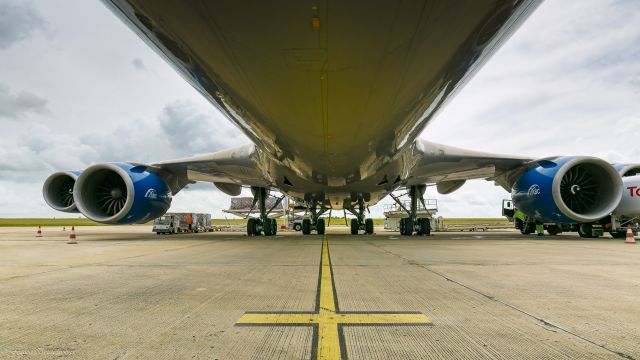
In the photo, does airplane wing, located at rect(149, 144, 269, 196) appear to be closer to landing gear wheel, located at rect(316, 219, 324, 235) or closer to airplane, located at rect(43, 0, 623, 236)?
airplane, located at rect(43, 0, 623, 236)

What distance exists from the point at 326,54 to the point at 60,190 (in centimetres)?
1244

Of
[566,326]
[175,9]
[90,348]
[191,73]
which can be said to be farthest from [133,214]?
[566,326]

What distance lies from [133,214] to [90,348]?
10162mm

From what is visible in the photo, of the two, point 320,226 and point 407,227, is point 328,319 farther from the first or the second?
point 320,226

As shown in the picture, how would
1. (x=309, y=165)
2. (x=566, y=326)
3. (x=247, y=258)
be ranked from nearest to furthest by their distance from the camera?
(x=566, y=326)
(x=247, y=258)
(x=309, y=165)

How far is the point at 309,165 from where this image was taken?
810cm

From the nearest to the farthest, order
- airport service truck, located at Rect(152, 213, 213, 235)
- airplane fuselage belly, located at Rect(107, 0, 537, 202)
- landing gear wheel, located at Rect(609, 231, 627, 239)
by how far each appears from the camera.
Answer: airplane fuselage belly, located at Rect(107, 0, 537, 202) → landing gear wheel, located at Rect(609, 231, 627, 239) → airport service truck, located at Rect(152, 213, 213, 235)

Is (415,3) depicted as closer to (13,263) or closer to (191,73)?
(191,73)

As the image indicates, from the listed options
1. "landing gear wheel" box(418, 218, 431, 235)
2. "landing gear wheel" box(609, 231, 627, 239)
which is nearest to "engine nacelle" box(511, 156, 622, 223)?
"landing gear wheel" box(609, 231, 627, 239)

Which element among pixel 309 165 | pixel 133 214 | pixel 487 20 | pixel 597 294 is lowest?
pixel 597 294

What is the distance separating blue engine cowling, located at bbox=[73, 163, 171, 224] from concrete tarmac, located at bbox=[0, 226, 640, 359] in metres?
6.38

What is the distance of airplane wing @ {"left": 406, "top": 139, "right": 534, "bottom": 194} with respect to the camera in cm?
1131

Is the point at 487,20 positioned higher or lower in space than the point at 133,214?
higher

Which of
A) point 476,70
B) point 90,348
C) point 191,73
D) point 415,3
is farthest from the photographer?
point 476,70
